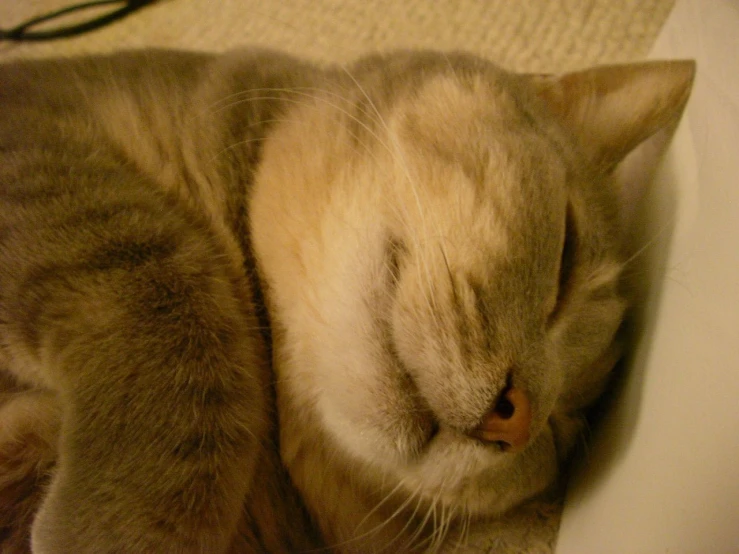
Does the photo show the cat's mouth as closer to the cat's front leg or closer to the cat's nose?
the cat's nose

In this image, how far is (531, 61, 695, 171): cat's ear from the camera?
0.93 meters

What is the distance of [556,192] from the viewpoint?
0.84 meters

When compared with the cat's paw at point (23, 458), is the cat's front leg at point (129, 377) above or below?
above

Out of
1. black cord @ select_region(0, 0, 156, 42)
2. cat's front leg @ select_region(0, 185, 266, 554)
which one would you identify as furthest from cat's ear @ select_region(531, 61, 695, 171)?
black cord @ select_region(0, 0, 156, 42)

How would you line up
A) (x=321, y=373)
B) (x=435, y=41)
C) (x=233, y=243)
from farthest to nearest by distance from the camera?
(x=435, y=41) → (x=233, y=243) → (x=321, y=373)

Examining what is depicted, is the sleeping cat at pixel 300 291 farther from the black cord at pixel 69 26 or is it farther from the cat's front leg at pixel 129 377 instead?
the black cord at pixel 69 26

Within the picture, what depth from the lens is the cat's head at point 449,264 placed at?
0.70 m

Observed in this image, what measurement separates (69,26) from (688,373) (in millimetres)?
1896

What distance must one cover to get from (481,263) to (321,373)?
282 millimetres

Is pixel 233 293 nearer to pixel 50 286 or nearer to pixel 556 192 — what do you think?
pixel 50 286

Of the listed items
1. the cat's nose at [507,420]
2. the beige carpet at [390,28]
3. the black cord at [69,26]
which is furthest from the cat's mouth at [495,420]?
the black cord at [69,26]

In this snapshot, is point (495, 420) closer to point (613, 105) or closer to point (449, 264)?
point (449, 264)

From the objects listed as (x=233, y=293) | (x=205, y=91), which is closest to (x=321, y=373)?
(x=233, y=293)

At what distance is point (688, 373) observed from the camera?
0.68 metres
